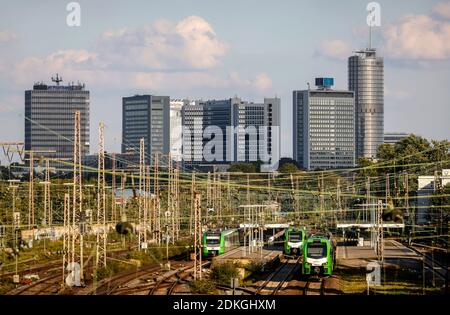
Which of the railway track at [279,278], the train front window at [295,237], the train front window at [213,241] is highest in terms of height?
the train front window at [295,237]

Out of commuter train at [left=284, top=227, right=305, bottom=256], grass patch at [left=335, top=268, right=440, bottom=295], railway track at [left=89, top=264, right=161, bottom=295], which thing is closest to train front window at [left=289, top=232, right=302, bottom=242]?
commuter train at [left=284, top=227, right=305, bottom=256]

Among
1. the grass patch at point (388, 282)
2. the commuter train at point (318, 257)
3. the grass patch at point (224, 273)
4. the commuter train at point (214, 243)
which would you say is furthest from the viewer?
the commuter train at point (214, 243)

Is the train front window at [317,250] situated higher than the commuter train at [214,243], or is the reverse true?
the train front window at [317,250]

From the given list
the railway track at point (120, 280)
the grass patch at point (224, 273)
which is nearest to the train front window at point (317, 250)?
the grass patch at point (224, 273)

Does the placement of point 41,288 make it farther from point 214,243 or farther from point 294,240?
point 294,240

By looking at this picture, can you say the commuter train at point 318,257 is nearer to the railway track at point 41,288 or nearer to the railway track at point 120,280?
the railway track at point 120,280
